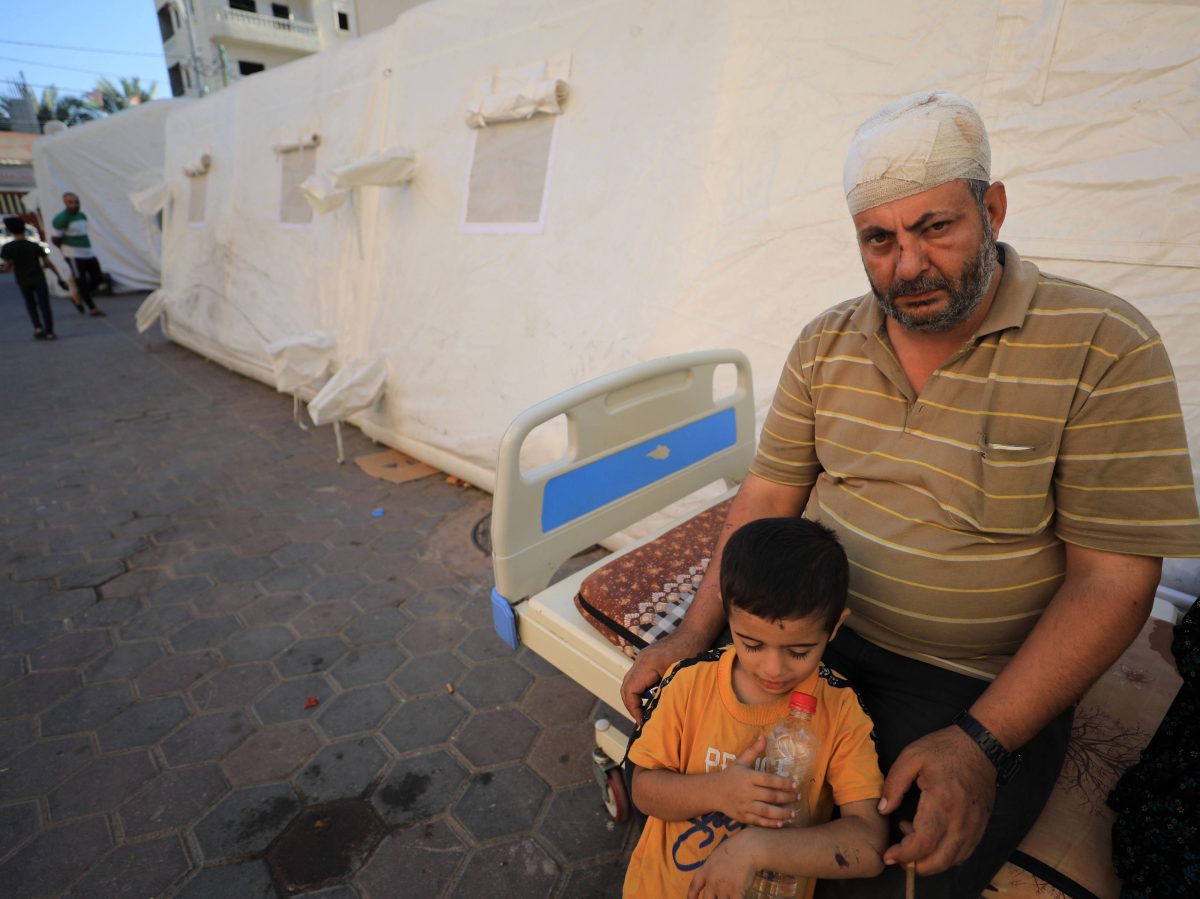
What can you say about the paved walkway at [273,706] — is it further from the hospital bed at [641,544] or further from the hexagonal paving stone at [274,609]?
the hospital bed at [641,544]

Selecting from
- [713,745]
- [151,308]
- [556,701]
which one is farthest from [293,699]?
[151,308]

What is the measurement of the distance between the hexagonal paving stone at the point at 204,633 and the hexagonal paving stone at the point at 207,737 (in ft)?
1.73

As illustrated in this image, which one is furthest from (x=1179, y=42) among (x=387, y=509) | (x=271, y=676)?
(x=387, y=509)

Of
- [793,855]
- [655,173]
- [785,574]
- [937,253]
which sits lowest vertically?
[793,855]

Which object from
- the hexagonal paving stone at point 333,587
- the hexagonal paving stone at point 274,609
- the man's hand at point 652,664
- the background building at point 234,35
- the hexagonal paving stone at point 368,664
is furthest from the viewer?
the background building at point 234,35

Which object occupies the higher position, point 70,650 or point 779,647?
point 779,647

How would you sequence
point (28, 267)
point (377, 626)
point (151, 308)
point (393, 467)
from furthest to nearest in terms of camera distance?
point (28, 267), point (151, 308), point (393, 467), point (377, 626)

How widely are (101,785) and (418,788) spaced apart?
1132 mm

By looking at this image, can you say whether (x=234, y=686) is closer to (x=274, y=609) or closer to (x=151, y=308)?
(x=274, y=609)

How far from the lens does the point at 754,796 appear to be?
108 cm

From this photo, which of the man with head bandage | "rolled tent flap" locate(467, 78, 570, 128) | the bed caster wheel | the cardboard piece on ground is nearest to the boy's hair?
the man with head bandage

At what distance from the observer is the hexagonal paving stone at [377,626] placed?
9.62ft

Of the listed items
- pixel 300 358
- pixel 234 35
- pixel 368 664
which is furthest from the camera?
pixel 234 35

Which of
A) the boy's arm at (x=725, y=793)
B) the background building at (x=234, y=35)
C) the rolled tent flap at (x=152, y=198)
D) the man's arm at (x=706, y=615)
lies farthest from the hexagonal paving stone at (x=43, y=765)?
the background building at (x=234, y=35)
